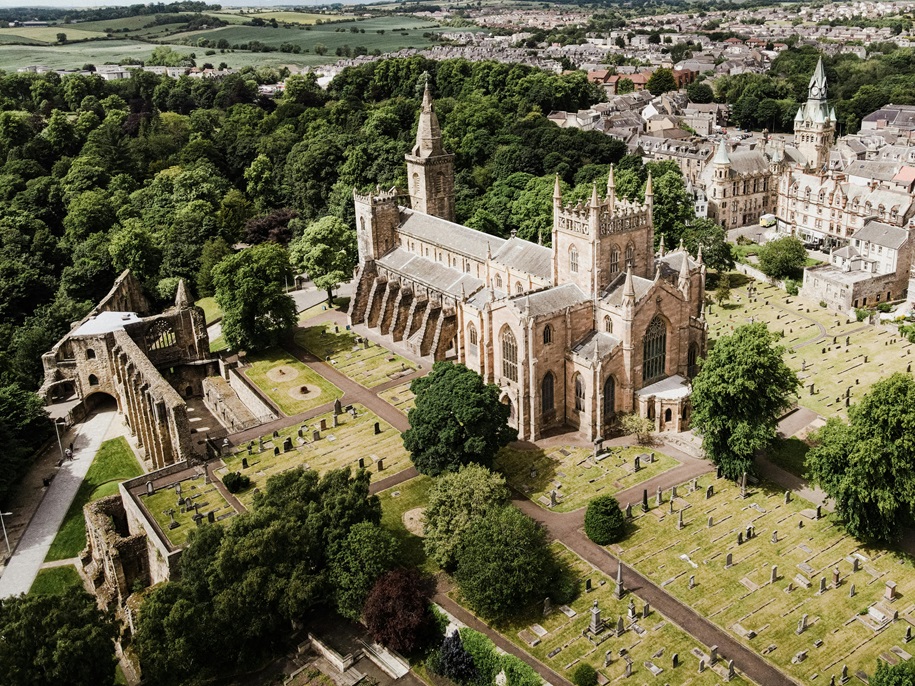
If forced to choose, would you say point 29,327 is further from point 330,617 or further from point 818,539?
point 818,539

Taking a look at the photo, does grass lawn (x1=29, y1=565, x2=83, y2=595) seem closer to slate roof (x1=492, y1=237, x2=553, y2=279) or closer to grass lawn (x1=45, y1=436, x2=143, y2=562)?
grass lawn (x1=45, y1=436, x2=143, y2=562)

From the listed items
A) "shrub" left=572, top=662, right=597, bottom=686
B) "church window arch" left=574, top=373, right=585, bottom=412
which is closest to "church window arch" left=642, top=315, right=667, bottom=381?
"church window arch" left=574, top=373, right=585, bottom=412

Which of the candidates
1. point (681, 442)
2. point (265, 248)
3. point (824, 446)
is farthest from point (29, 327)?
point (824, 446)

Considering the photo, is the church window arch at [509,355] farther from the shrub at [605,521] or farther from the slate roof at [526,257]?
the shrub at [605,521]

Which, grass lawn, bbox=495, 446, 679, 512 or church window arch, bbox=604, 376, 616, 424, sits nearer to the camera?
grass lawn, bbox=495, 446, 679, 512

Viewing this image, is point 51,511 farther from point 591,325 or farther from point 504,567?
point 591,325

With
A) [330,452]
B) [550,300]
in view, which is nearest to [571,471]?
[550,300]
